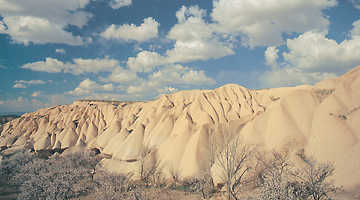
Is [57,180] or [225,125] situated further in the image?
[225,125]

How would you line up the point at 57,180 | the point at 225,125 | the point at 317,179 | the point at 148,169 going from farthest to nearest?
the point at 225,125 → the point at 148,169 → the point at 57,180 → the point at 317,179

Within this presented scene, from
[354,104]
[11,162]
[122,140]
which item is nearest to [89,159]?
[122,140]

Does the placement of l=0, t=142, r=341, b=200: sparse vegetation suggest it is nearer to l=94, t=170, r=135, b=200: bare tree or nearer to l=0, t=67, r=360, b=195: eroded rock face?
l=94, t=170, r=135, b=200: bare tree

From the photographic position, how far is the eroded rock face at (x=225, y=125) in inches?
1028

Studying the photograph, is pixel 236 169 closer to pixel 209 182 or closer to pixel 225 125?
pixel 209 182

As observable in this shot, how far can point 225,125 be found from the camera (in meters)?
40.0

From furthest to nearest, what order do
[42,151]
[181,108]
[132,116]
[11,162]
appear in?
[132,116], [42,151], [181,108], [11,162]

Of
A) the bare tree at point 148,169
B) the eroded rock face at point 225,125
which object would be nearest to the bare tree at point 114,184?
the bare tree at point 148,169

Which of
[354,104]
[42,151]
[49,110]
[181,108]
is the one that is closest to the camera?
[354,104]

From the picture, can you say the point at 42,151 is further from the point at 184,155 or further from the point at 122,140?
the point at 184,155

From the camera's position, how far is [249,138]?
106ft

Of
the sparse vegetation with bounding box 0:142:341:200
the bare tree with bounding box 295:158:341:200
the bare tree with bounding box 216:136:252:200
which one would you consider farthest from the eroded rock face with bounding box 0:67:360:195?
the bare tree with bounding box 216:136:252:200

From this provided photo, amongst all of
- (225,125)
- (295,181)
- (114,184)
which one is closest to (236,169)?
(295,181)

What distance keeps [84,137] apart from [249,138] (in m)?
53.5
